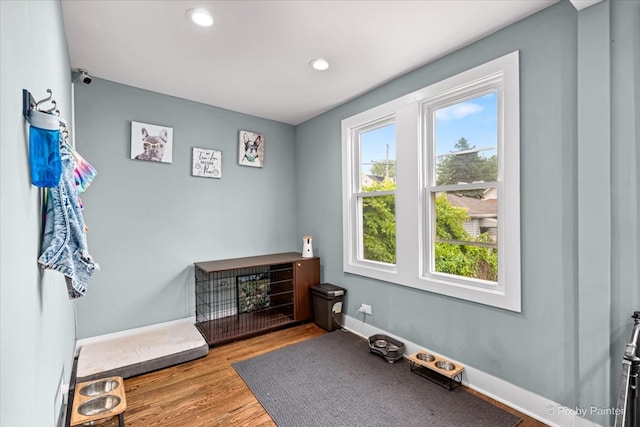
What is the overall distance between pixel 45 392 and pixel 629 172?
286 cm

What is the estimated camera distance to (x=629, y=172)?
1.56 meters

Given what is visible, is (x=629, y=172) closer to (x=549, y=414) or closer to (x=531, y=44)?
(x=531, y=44)

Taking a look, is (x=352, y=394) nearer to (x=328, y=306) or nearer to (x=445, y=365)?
(x=445, y=365)

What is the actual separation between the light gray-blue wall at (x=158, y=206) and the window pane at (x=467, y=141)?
223cm

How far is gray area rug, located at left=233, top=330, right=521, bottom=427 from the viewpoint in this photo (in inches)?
73.6

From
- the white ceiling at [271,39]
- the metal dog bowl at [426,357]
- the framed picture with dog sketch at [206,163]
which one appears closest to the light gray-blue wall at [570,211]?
the metal dog bowl at [426,357]

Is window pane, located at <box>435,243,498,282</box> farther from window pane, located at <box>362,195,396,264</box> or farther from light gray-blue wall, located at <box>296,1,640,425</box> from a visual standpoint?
A: window pane, located at <box>362,195,396,264</box>

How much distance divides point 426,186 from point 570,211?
1.00 meters

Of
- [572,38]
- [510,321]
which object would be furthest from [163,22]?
[510,321]

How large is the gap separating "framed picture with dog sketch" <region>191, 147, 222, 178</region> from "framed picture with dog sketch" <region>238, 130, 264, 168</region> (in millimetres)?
274

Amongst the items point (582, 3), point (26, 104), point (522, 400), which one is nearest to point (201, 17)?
point (26, 104)

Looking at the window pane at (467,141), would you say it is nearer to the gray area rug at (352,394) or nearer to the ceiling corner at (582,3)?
the ceiling corner at (582,3)

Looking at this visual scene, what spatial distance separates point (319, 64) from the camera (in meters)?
2.51

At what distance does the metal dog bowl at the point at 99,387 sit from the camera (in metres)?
1.90
